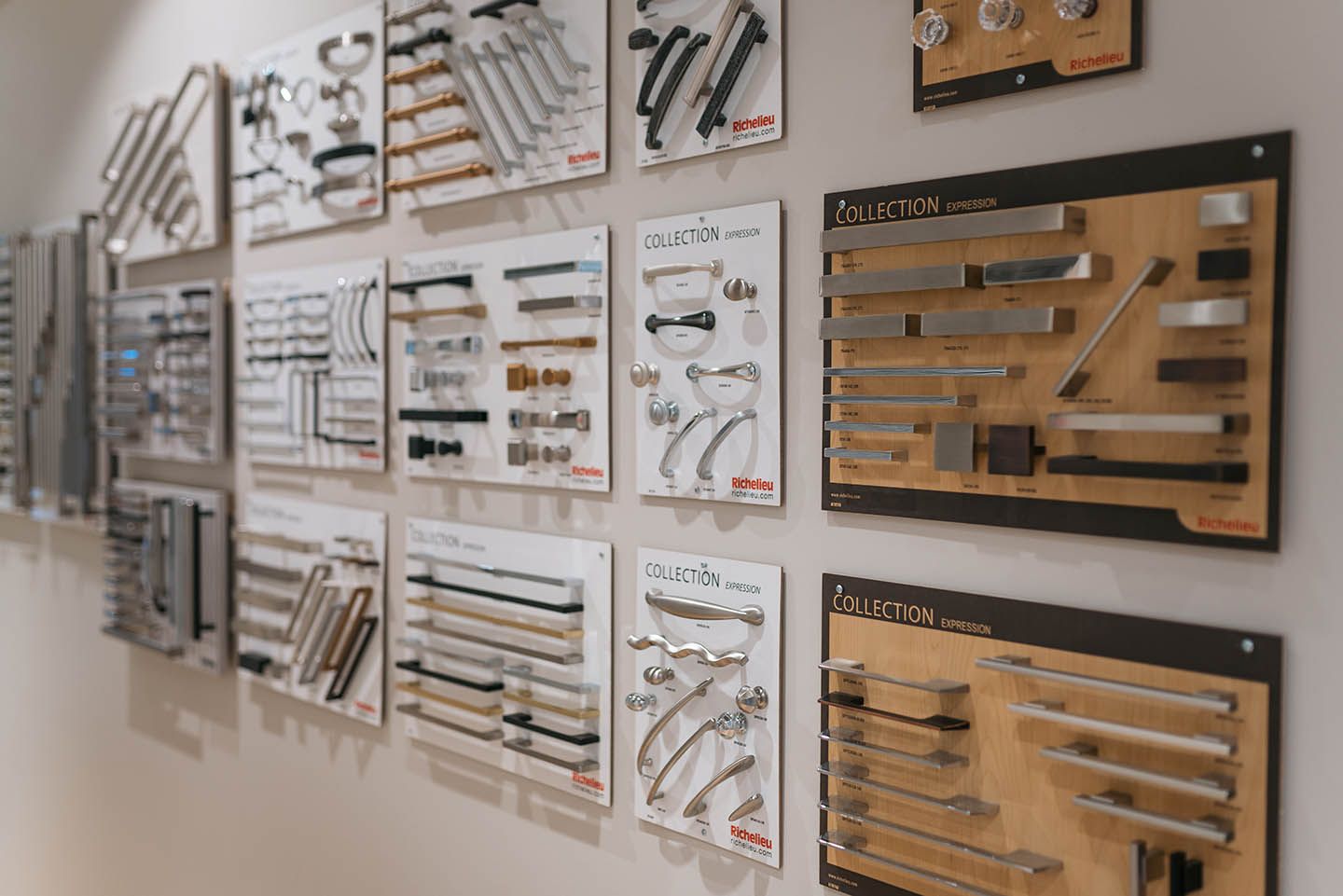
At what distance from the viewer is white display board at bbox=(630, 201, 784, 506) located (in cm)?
157

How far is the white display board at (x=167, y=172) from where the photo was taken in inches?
106

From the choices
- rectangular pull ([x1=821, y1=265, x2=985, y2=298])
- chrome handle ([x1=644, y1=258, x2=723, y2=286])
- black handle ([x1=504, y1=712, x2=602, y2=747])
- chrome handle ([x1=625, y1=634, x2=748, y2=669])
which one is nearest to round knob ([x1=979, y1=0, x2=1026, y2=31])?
rectangular pull ([x1=821, y1=265, x2=985, y2=298])

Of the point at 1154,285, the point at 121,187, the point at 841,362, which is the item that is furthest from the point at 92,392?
the point at 1154,285

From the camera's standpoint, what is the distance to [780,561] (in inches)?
62.2

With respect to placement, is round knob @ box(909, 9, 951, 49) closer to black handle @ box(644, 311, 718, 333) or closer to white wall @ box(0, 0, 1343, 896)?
white wall @ box(0, 0, 1343, 896)

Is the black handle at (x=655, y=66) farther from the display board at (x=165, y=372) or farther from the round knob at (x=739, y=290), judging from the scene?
the display board at (x=165, y=372)

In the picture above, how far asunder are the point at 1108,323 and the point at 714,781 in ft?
2.86

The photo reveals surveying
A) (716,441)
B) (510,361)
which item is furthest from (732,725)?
(510,361)

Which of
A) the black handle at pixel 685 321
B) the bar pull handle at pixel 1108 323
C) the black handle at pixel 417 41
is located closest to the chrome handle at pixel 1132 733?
the bar pull handle at pixel 1108 323

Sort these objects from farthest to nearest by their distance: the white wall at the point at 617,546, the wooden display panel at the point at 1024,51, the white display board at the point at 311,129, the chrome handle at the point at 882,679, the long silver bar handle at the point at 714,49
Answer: the white display board at the point at 311,129 → the long silver bar handle at the point at 714,49 → the chrome handle at the point at 882,679 → the wooden display panel at the point at 1024,51 → the white wall at the point at 617,546

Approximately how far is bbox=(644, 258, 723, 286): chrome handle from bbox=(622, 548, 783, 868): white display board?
1.42 feet

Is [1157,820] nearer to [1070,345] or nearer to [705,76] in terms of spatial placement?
[1070,345]

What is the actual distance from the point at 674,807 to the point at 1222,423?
101cm

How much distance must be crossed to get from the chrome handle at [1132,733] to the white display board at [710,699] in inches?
16.1
